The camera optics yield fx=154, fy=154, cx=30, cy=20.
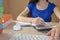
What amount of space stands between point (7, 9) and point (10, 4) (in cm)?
14

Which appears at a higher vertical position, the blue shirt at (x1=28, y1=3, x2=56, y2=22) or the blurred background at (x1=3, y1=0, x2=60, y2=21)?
the blue shirt at (x1=28, y1=3, x2=56, y2=22)

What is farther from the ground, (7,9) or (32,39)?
(32,39)

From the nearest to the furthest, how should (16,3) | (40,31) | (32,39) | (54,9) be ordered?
(32,39)
(40,31)
(54,9)
(16,3)

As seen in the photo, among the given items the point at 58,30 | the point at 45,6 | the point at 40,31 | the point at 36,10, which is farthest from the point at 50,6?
the point at 58,30

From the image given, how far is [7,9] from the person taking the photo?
342 centimetres

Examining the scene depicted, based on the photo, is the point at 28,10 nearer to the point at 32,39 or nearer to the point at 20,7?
the point at 20,7

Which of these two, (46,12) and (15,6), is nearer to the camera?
(46,12)

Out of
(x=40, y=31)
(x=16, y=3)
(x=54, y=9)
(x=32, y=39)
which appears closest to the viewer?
(x=32, y=39)

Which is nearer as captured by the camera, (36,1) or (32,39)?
(32,39)

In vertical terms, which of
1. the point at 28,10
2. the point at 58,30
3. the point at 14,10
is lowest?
the point at 14,10

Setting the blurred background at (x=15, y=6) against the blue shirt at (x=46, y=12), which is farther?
the blurred background at (x=15, y=6)

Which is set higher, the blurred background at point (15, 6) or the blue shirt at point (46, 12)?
Answer: the blue shirt at point (46, 12)

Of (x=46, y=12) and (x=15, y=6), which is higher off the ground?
(x=46, y=12)

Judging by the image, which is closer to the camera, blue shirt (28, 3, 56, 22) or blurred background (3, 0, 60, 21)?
blue shirt (28, 3, 56, 22)
